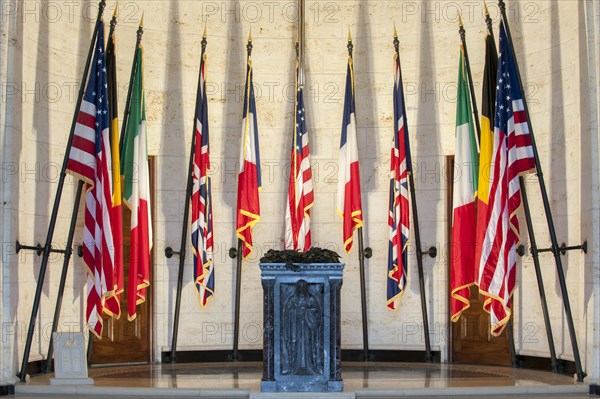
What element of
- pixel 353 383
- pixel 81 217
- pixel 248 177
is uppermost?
pixel 248 177

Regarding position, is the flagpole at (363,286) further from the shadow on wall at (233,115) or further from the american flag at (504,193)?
the american flag at (504,193)

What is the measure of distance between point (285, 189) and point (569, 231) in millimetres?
4796

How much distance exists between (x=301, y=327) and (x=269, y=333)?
388 millimetres

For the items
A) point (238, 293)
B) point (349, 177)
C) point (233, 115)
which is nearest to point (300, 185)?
point (349, 177)

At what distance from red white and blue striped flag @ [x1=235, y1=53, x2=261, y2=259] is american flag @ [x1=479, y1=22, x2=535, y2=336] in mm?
3725

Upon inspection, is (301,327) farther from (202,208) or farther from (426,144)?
(426,144)

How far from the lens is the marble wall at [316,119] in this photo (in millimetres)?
13922

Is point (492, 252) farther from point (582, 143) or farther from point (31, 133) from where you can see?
point (31, 133)

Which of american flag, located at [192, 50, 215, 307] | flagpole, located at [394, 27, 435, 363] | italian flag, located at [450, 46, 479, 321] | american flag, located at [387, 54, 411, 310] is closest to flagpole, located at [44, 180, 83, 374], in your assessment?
american flag, located at [192, 50, 215, 307]

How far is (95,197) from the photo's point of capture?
12.9 meters

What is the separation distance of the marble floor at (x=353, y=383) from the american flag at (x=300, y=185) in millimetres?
2168

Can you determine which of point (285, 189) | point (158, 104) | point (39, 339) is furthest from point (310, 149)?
point (39, 339)

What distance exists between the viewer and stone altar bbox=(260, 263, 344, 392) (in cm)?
1114

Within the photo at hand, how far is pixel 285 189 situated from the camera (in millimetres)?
15906
